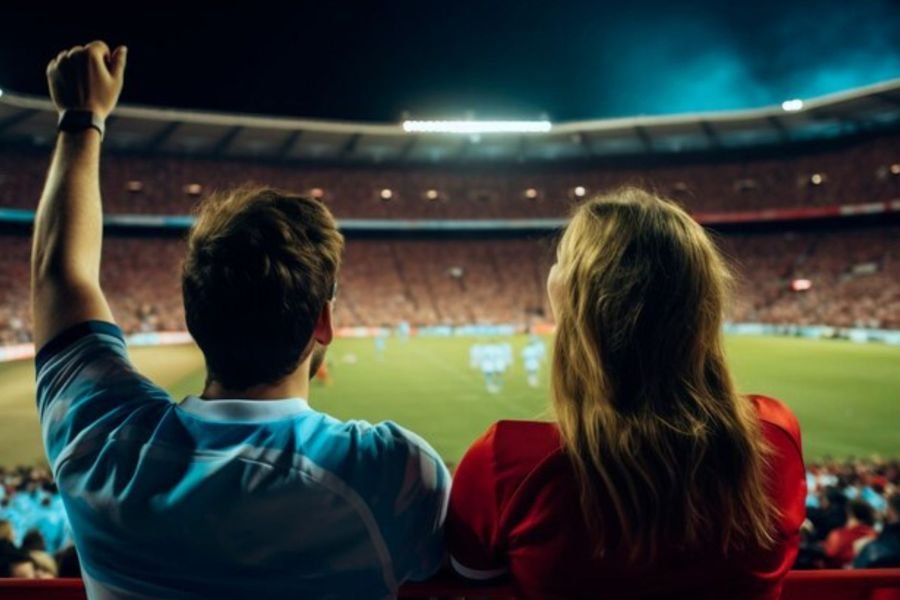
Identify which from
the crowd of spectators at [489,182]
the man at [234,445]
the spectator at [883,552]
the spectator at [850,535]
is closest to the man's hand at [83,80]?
the man at [234,445]

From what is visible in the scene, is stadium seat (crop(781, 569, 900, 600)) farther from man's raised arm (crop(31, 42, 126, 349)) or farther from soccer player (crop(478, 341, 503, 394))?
soccer player (crop(478, 341, 503, 394))

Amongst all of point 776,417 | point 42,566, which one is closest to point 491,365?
point 42,566

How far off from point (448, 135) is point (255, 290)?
40.6 metres

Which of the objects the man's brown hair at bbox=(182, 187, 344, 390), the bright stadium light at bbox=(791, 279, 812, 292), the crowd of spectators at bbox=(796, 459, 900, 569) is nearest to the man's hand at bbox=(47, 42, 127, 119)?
the man's brown hair at bbox=(182, 187, 344, 390)

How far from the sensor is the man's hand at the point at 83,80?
5.41 feet

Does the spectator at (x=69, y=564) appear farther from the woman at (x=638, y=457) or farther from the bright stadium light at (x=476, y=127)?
the bright stadium light at (x=476, y=127)

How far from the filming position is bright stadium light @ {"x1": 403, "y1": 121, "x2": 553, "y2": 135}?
126ft

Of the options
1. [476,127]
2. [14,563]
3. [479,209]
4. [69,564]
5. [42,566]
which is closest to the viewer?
[69,564]

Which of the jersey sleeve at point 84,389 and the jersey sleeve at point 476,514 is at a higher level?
the jersey sleeve at point 84,389

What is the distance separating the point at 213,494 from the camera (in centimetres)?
120

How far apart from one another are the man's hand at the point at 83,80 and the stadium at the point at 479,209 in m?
18.5

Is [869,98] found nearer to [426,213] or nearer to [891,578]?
[426,213]

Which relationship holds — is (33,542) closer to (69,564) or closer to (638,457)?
(69,564)

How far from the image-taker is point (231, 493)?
1.20 m
